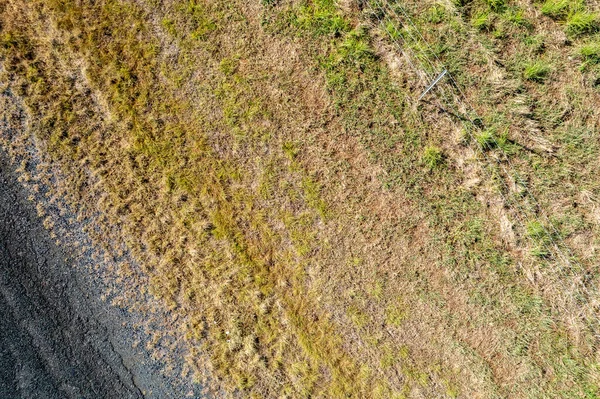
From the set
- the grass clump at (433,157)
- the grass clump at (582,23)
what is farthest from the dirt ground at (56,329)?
the grass clump at (582,23)

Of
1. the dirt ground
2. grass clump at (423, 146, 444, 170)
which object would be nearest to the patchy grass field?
grass clump at (423, 146, 444, 170)

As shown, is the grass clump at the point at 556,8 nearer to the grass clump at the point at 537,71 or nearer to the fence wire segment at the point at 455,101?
the grass clump at the point at 537,71

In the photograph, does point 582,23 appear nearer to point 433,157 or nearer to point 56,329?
point 433,157

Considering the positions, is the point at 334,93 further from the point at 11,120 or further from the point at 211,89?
the point at 11,120

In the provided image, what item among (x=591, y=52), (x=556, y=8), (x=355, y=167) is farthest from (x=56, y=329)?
(x=591, y=52)

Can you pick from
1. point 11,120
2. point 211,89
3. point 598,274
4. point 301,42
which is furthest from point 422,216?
point 11,120

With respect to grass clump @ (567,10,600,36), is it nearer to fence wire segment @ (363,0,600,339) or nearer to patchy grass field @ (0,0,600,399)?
patchy grass field @ (0,0,600,399)
